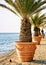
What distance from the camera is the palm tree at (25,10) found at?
31.1 feet

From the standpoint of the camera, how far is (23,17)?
9781 millimetres

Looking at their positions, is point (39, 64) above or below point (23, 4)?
below

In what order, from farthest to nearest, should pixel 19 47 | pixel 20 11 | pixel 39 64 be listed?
pixel 20 11
pixel 19 47
pixel 39 64

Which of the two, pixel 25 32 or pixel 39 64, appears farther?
pixel 25 32

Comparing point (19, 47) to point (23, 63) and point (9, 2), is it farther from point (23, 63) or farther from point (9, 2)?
point (9, 2)

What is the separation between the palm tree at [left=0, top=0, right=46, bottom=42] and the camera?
9.48 metres

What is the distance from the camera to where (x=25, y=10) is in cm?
946

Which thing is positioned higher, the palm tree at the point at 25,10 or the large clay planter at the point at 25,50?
the palm tree at the point at 25,10

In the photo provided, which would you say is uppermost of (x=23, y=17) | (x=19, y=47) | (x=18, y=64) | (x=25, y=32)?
(x=23, y=17)

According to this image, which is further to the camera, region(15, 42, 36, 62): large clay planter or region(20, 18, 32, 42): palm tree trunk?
region(20, 18, 32, 42): palm tree trunk

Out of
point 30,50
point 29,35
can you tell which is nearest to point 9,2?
point 29,35

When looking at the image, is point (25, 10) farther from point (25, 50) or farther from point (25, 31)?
point (25, 50)

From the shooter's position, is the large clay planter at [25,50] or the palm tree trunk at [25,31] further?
the palm tree trunk at [25,31]

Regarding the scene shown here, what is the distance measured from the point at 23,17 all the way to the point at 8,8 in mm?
743
